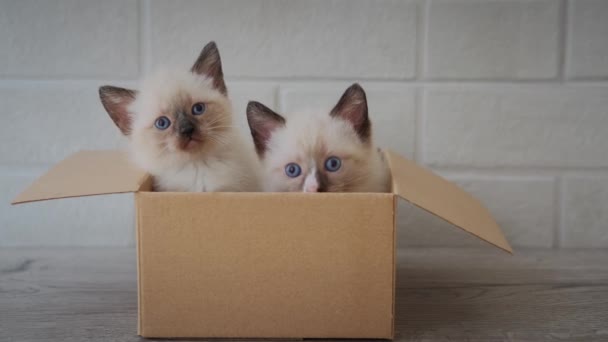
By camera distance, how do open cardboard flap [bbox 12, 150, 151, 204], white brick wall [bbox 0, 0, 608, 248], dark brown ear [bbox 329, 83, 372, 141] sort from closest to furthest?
open cardboard flap [bbox 12, 150, 151, 204] < dark brown ear [bbox 329, 83, 372, 141] < white brick wall [bbox 0, 0, 608, 248]

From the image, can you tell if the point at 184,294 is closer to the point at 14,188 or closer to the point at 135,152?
the point at 135,152

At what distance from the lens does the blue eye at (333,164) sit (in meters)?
1.23

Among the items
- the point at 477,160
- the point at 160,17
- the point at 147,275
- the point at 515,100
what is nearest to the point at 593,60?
the point at 515,100

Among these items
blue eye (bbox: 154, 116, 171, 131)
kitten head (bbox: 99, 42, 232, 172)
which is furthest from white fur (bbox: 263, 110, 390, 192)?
blue eye (bbox: 154, 116, 171, 131)

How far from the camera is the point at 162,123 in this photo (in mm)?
1215

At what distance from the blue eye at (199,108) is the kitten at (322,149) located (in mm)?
102

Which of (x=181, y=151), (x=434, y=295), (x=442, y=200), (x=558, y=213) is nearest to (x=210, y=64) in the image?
(x=181, y=151)

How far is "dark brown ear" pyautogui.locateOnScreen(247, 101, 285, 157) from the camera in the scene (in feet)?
4.23

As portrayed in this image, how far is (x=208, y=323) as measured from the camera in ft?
3.54

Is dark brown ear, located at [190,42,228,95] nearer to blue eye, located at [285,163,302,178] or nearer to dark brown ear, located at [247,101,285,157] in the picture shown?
dark brown ear, located at [247,101,285,157]

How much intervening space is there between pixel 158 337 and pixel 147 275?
0.43 feet

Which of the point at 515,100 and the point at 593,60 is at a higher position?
the point at 593,60

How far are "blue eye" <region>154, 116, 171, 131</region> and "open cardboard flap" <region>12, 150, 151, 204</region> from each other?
0.10 m

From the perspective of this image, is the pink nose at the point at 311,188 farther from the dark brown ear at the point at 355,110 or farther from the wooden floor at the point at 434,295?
the wooden floor at the point at 434,295
